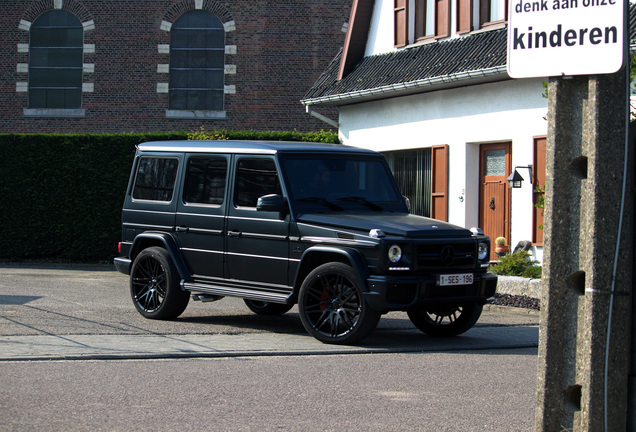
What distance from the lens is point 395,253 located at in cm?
Answer: 928

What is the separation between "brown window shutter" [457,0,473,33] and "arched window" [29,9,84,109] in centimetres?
1604

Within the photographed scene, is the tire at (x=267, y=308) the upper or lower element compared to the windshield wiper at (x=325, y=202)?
lower

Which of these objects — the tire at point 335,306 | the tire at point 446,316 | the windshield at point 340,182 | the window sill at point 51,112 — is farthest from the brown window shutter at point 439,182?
the window sill at point 51,112

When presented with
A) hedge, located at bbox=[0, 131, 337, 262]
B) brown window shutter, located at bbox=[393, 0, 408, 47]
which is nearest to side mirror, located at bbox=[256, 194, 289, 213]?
brown window shutter, located at bbox=[393, 0, 408, 47]

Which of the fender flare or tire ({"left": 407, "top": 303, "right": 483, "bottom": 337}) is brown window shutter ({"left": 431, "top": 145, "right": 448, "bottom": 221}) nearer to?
tire ({"left": 407, "top": 303, "right": 483, "bottom": 337})

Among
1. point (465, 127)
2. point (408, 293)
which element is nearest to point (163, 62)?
point (465, 127)

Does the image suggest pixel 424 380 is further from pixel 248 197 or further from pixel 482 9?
pixel 482 9

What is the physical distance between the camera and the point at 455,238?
384 inches

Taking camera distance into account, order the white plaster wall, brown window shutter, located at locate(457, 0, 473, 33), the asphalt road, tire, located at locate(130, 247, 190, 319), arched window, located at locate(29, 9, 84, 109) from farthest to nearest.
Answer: arched window, located at locate(29, 9, 84, 109), brown window shutter, located at locate(457, 0, 473, 33), the white plaster wall, tire, located at locate(130, 247, 190, 319), the asphalt road

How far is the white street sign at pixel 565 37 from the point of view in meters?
4.43

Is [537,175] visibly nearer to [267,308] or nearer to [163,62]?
[267,308]

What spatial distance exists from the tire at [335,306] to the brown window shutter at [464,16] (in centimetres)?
1017

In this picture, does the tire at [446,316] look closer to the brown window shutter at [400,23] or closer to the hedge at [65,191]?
the brown window shutter at [400,23]

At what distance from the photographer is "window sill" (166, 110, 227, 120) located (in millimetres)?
30625
